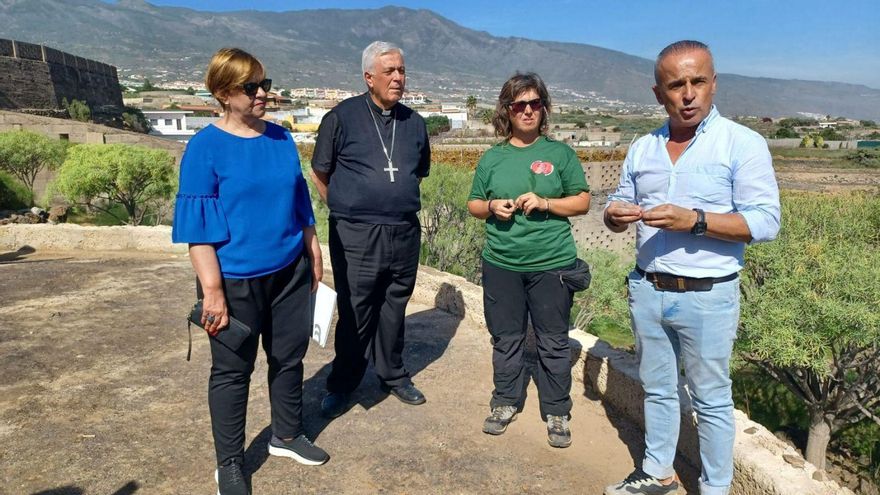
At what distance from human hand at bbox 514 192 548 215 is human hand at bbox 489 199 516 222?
3 centimetres

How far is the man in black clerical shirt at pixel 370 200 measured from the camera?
2969 mm

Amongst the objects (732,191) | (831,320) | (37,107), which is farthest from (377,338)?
(37,107)

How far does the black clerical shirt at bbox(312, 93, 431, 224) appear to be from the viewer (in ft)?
9.73

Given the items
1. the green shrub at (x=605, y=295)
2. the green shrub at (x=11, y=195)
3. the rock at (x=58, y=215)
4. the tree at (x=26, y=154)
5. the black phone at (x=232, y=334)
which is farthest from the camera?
the tree at (x=26, y=154)

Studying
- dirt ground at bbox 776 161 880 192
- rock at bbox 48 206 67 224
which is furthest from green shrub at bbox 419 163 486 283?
dirt ground at bbox 776 161 880 192

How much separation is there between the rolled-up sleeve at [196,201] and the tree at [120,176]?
9.35 meters

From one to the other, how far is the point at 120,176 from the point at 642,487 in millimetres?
10359

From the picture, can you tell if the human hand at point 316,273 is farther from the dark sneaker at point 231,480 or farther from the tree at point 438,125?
the tree at point 438,125

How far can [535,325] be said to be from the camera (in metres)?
2.98

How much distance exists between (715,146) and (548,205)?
841mm

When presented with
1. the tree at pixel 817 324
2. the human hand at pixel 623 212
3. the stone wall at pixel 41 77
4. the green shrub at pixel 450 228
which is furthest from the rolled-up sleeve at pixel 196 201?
the stone wall at pixel 41 77

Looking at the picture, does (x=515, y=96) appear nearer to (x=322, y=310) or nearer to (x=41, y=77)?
(x=322, y=310)

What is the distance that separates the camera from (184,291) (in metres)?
5.63

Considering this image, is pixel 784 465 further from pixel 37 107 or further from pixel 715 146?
pixel 37 107
